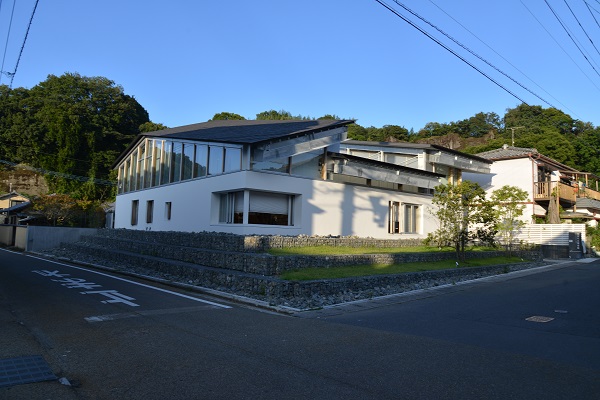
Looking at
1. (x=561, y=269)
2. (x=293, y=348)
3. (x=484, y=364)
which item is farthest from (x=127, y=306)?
(x=561, y=269)

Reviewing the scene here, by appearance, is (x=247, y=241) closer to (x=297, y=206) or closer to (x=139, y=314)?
(x=297, y=206)

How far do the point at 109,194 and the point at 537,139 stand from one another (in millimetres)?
58390

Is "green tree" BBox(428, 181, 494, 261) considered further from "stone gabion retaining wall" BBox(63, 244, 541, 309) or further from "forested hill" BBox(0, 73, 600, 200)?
"forested hill" BBox(0, 73, 600, 200)

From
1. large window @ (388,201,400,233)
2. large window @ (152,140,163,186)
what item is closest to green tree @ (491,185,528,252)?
large window @ (388,201,400,233)

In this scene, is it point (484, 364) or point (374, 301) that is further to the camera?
point (374, 301)

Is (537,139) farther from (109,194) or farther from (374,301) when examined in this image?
(109,194)

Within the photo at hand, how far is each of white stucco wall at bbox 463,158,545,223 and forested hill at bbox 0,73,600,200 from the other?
19.6 m

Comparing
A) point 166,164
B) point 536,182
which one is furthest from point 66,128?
point 536,182

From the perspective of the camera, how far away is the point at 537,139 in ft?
175

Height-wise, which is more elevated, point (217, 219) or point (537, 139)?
point (537, 139)

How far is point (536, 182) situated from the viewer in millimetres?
34094

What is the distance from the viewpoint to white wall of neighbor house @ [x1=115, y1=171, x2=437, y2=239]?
788 inches

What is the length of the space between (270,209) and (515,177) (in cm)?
2440

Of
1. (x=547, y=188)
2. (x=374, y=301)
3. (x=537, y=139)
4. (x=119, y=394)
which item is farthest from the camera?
(x=537, y=139)
